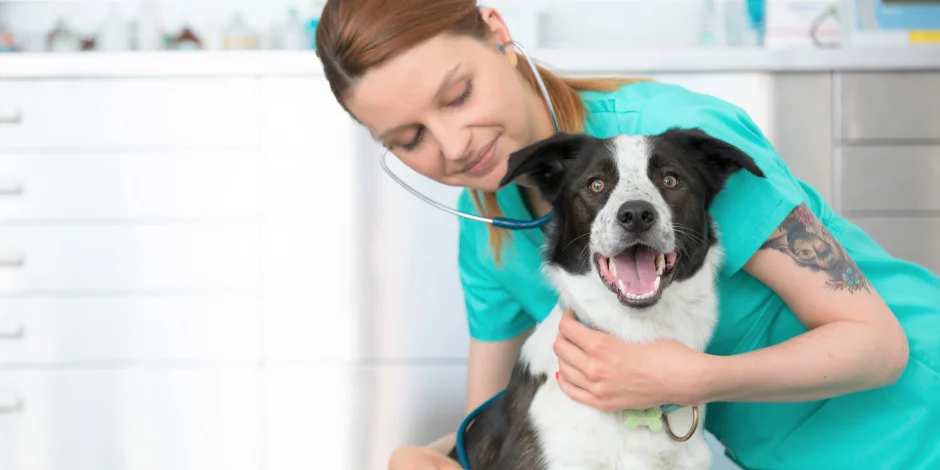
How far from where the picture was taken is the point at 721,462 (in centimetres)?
232

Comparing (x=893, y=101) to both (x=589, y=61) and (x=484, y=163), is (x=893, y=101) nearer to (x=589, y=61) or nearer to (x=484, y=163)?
(x=589, y=61)

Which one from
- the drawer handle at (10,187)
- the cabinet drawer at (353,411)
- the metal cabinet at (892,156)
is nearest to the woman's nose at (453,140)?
the cabinet drawer at (353,411)

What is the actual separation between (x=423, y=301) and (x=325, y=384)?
391mm

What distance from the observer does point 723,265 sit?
1196mm

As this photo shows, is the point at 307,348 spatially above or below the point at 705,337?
below

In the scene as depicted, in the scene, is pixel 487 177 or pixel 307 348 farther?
pixel 307 348

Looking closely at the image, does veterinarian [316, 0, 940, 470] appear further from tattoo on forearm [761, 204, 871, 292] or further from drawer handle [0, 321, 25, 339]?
drawer handle [0, 321, 25, 339]

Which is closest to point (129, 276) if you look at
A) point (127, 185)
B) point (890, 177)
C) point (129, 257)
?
point (129, 257)

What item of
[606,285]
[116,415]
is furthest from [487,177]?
[116,415]

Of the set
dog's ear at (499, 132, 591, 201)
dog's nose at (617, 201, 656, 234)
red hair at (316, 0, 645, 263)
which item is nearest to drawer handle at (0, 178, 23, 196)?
red hair at (316, 0, 645, 263)

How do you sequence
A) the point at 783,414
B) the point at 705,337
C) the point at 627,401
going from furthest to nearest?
1. the point at 783,414
2. the point at 705,337
3. the point at 627,401

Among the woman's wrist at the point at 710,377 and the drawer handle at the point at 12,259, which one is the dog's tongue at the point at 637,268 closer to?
the woman's wrist at the point at 710,377

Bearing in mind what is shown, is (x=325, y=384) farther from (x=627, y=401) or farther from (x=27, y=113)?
(x=627, y=401)

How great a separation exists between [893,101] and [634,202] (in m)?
1.81
